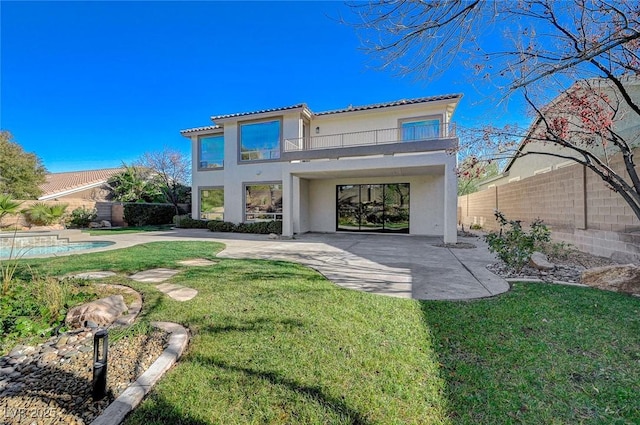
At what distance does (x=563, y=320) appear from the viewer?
373 centimetres

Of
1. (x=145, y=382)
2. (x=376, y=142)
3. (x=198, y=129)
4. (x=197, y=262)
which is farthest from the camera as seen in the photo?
(x=198, y=129)

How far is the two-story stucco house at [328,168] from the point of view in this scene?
1327cm

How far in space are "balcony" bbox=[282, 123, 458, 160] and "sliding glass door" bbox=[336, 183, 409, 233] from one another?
2491mm

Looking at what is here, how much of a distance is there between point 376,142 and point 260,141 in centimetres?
666

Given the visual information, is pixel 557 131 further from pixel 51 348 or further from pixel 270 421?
pixel 51 348

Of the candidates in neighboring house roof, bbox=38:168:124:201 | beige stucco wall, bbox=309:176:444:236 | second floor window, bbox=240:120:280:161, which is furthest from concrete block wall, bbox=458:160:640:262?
neighboring house roof, bbox=38:168:124:201

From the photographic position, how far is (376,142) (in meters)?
14.6

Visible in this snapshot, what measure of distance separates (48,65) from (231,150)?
9.04 m

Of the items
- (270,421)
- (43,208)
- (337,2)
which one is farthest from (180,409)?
(43,208)

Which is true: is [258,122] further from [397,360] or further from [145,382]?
[397,360]

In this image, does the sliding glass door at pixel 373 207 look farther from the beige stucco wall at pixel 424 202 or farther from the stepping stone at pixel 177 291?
the stepping stone at pixel 177 291

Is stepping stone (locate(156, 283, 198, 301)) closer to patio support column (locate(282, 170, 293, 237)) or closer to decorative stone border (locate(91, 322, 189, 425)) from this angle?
decorative stone border (locate(91, 322, 189, 425))

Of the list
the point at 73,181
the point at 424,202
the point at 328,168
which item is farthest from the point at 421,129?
the point at 73,181

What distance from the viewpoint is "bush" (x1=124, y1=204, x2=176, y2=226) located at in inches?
818
